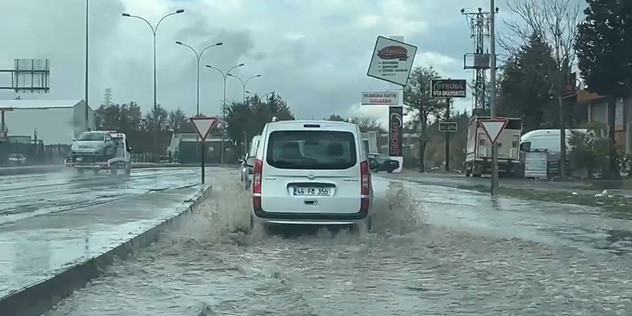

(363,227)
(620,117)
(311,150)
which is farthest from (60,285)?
(620,117)

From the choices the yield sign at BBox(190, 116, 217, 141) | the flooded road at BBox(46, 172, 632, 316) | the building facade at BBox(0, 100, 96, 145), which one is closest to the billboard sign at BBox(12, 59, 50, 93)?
the building facade at BBox(0, 100, 96, 145)

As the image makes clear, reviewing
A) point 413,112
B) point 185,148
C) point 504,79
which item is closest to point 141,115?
point 185,148

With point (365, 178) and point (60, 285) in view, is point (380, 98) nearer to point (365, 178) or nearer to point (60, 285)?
point (365, 178)

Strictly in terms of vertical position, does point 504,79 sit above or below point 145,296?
above

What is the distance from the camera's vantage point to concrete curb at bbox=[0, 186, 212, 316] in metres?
7.50

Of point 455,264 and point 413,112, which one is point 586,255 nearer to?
point 455,264

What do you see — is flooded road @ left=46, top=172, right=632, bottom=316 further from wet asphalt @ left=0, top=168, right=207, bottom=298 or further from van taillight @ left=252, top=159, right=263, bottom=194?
van taillight @ left=252, top=159, right=263, bottom=194

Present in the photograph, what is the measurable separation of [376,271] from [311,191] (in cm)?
289

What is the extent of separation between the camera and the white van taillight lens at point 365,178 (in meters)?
13.5

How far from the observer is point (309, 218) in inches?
525

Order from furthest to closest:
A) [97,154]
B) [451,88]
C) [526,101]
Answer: [526,101], [451,88], [97,154]

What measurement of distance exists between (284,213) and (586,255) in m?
4.28

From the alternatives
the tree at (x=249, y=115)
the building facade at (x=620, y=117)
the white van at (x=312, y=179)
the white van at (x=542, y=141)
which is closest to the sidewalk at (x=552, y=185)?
the white van at (x=542, y=141)

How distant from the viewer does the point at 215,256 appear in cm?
1185
